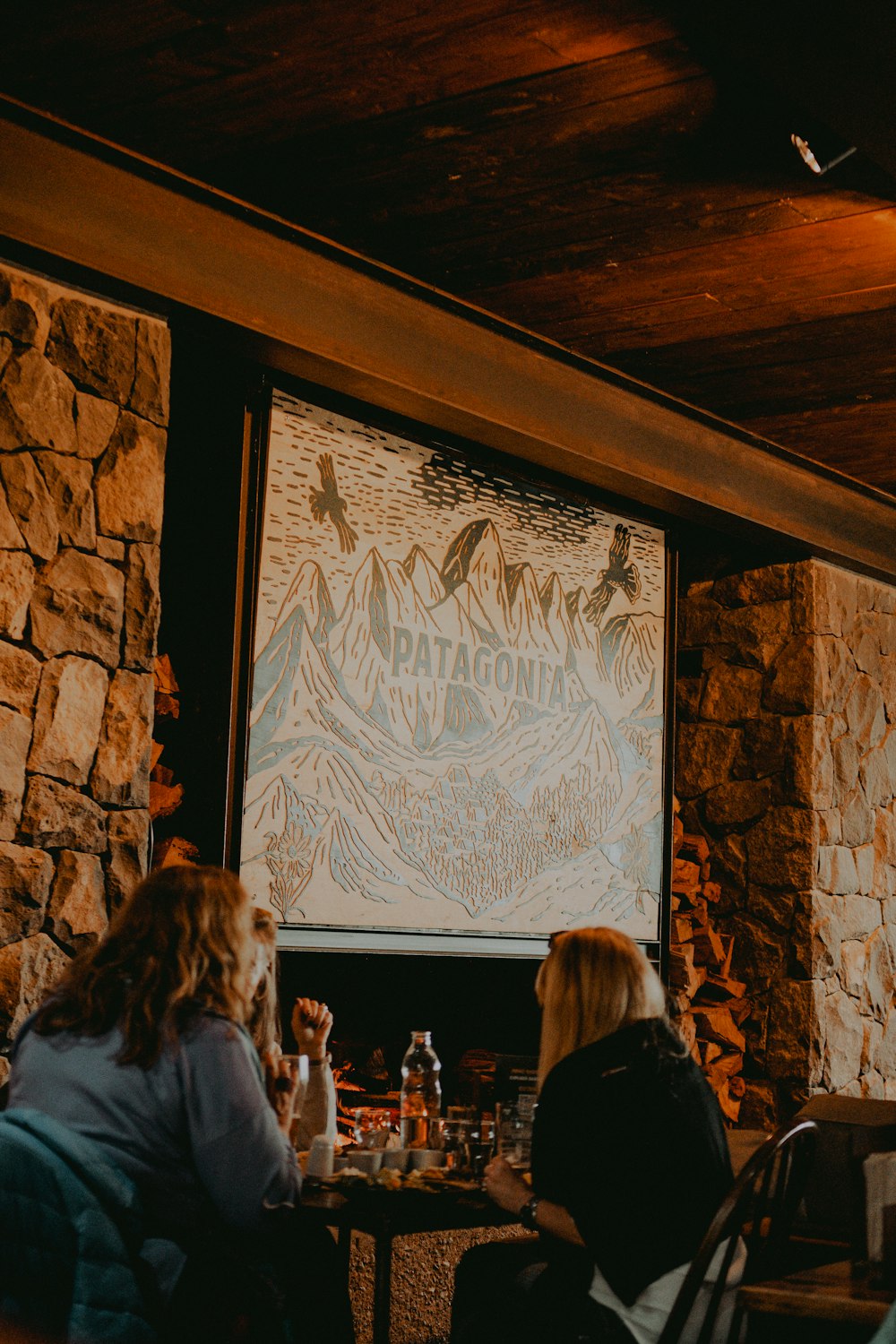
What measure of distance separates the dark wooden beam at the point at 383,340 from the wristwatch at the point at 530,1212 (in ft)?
7.57

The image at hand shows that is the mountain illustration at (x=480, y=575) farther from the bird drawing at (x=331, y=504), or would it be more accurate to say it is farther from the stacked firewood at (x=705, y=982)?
the stacked firewood at (x=705, y=982)

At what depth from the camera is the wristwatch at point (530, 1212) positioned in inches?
112

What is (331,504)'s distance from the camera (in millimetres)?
4547

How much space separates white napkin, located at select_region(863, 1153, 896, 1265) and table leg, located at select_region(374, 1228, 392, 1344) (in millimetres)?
900

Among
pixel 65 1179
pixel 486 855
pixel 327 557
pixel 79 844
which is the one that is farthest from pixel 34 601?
pixel 486 855

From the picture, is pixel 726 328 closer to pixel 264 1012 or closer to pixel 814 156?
pixel 814 156

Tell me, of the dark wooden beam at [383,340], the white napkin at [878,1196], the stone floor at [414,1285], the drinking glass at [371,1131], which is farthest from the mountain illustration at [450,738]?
the white napkin at [878,1196]

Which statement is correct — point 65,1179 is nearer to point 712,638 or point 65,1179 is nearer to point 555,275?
point 555,275

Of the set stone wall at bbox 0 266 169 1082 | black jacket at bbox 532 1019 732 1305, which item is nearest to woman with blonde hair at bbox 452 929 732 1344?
→ black jacket at bbox 532 1019 732 1305

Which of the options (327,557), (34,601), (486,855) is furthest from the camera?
(486,855)

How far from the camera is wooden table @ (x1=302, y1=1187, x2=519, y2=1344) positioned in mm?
2793

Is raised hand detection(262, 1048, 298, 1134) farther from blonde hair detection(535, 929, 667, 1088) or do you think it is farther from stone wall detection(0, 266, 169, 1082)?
stone wall detection(0, 266, 169, 1082)

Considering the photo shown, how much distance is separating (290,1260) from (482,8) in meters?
2.49

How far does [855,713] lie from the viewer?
630 cm
